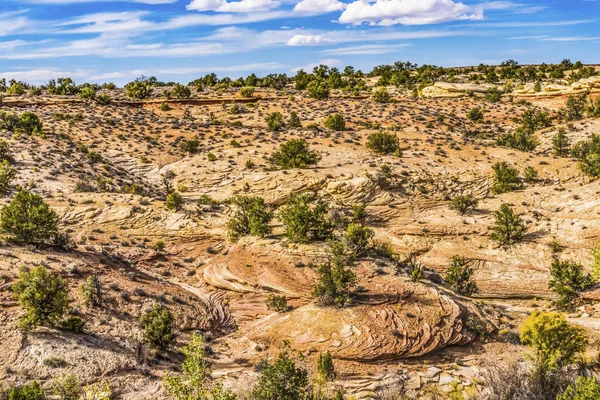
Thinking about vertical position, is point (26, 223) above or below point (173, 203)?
above

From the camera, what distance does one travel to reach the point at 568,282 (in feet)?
101

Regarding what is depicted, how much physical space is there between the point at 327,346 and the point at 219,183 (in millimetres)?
27937

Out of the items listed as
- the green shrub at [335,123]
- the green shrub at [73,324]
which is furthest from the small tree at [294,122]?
the green shrub at [73,324]

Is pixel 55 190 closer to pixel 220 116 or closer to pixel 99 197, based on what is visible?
pixel 99 197

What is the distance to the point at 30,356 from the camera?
19.8 meters

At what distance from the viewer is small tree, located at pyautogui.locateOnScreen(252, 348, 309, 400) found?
59.5ft

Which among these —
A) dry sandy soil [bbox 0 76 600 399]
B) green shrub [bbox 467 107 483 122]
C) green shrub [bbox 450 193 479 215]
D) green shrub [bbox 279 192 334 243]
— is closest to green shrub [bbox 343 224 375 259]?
dry sandy soil [bbox 0 76 600 399]

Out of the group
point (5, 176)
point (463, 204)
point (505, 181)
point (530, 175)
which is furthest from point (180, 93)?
point (530, 175)

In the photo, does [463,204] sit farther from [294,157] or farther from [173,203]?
[173,203]

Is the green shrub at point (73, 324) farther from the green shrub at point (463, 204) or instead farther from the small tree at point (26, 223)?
the green shrub at point (463, 204)

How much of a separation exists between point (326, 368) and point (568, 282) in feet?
62.9

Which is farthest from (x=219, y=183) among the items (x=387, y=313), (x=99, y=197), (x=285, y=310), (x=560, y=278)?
(x=560, y=278)

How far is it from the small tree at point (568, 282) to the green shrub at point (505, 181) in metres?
14.2

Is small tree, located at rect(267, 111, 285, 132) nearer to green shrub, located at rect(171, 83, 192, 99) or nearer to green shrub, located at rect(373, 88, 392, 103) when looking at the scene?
green shrub, located at rect(373, 88, 392, 103)
